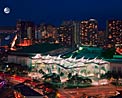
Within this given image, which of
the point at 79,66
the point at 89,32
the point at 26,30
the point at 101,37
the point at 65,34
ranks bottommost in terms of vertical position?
the point at 79,66

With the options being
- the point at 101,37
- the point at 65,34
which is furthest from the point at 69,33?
the point at 101,37

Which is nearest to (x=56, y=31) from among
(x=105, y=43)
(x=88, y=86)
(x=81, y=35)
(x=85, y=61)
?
(x=81, y=35)

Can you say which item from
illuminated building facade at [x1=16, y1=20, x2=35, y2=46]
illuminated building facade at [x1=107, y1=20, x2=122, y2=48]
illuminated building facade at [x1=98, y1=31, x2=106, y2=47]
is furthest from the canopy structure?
illuminated building facade at [x1=98, y1=31, x2=106, y2=47]

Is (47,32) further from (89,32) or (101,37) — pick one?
(101,37)

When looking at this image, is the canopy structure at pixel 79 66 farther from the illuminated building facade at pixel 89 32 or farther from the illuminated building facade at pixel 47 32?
the illuminated building facade at pixel 47 32

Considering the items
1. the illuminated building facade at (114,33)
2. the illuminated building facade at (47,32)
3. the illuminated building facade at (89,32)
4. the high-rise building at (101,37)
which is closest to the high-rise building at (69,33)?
the illuminated building facade at (89,32)

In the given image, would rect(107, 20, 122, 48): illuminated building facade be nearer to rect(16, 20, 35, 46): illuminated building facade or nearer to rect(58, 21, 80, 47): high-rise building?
rect(58, 21, 80, 47): high-rise building
